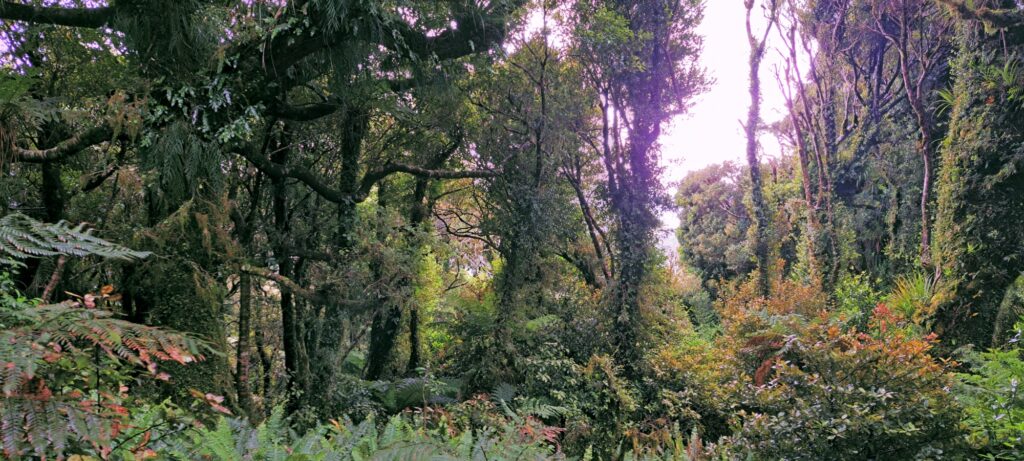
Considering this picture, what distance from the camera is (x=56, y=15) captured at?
3.80m

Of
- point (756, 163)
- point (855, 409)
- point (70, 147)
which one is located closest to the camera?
point (70, 147)

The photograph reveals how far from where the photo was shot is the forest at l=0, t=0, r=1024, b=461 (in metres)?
3.29

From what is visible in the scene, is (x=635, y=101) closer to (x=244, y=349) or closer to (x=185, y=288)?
(x=244, y=349)

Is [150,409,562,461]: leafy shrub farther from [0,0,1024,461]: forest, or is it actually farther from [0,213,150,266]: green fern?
[0,213,150,266]: green fern

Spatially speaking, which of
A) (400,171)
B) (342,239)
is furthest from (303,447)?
(400,171)

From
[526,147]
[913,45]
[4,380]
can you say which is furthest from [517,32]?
[913,45]

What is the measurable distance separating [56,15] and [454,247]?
5474 mm

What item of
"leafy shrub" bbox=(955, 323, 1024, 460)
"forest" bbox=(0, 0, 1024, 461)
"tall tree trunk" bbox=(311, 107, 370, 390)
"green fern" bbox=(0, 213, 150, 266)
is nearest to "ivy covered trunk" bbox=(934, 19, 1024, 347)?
"forest" bbox=(0, 0, 1024, 461)

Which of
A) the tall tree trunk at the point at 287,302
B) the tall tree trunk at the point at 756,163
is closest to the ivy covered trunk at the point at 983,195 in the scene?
the tall tree trunk at the point at 756,163

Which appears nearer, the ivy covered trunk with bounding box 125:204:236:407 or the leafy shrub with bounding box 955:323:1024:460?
the leafy shrub with bounding box 955:323:1024:460

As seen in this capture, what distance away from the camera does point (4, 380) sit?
1323 millimetres

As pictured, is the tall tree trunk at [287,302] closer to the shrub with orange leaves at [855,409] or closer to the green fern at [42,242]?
the green fern at [42,242]

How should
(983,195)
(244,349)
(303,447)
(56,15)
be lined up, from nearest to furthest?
(303,447) → (56,15) → (244,349) → (983,195)

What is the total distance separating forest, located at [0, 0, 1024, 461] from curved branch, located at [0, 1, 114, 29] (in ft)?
0.06
